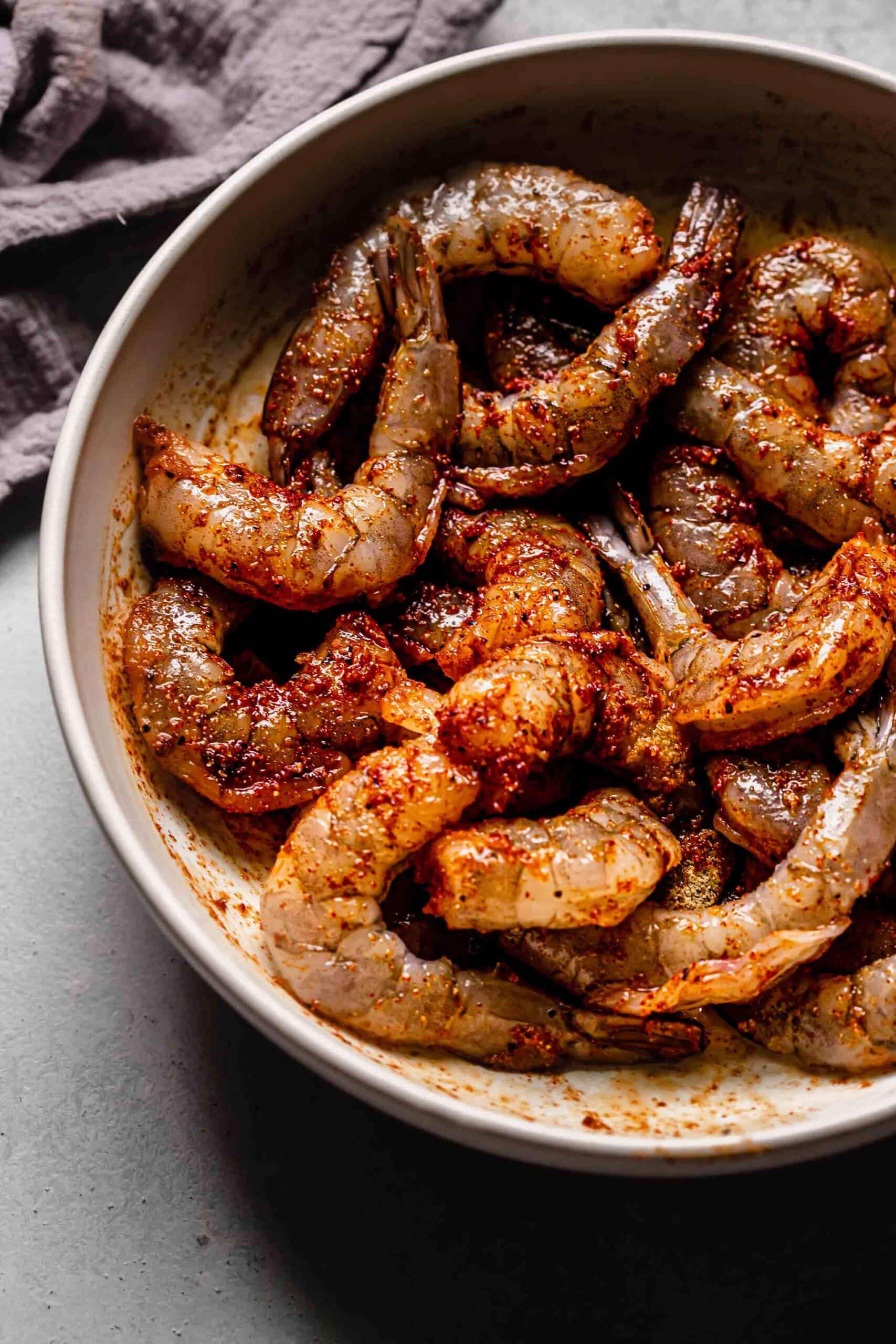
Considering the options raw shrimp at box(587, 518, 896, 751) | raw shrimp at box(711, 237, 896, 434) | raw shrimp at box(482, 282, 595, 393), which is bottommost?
raw shrimp at box(587, 518, 896, 751)

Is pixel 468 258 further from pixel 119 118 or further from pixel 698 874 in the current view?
pixel 698 874

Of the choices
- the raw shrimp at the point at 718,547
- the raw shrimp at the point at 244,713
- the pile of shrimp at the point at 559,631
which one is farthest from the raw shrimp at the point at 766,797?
the raw shrimp at the point at 244,713

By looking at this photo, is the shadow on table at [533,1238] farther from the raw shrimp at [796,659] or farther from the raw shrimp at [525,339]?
the raw shrimp at [525,339]

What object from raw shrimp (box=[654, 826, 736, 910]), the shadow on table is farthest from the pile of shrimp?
the shadow on table

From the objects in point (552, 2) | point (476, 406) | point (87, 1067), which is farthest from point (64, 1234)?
point (552, 2)

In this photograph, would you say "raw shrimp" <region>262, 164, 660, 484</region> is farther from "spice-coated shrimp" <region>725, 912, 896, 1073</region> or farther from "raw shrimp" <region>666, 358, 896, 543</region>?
"spice-coated shrimp" <region>725, 912, 896, 1073</region>
